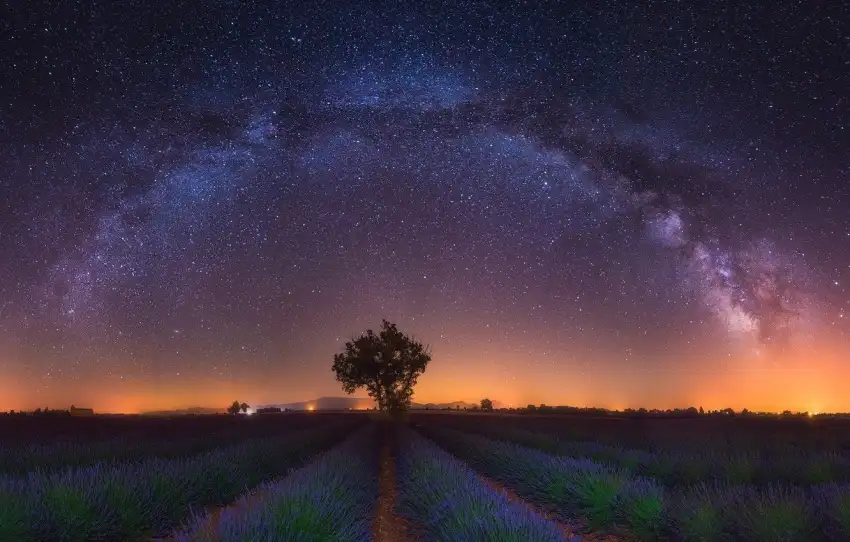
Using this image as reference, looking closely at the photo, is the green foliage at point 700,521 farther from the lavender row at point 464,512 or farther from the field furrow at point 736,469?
the field furrow at point 736,469

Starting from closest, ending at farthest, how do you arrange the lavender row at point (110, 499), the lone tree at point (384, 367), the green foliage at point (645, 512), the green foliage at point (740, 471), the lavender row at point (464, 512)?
the lavender row at point (464, 512) → the lavender row at point (110, 499) → the green foliage at point (645, 512) → the green foliage at point (740, 471) → the lone tree at point (384, 367)

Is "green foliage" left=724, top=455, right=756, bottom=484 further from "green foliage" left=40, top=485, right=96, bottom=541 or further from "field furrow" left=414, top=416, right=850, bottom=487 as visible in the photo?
"green foliage" left=40, top=485, right=96, bottom=541

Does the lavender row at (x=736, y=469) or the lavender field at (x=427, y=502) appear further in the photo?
the lavender row at (x=736, y=469)

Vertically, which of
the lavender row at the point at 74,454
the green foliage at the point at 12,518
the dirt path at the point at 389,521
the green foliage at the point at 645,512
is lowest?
the dirt path at the point at 389,521

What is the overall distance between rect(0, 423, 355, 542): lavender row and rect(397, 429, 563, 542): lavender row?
3499 millimetres

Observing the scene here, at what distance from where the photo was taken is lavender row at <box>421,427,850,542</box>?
6.16 meters

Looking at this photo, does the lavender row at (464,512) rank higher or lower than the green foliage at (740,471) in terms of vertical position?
higher

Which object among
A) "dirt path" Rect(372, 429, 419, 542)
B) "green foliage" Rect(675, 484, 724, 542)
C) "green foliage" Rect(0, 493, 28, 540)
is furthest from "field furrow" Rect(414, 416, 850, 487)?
"green foliage" Rect(0, 493, 28, 540)

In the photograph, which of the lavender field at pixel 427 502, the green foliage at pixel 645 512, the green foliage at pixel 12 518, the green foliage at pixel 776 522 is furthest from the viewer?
the green foliage at pixel 645 512

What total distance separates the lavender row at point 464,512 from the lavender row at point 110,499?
350cm

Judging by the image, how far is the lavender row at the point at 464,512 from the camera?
471cm

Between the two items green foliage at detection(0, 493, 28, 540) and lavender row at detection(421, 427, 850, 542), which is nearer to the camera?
green foliage at detection(0, 493, 28, 540)

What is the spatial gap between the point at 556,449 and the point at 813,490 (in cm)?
1012

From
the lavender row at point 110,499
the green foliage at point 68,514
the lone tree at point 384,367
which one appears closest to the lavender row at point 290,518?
the green foliage at point 68,514
